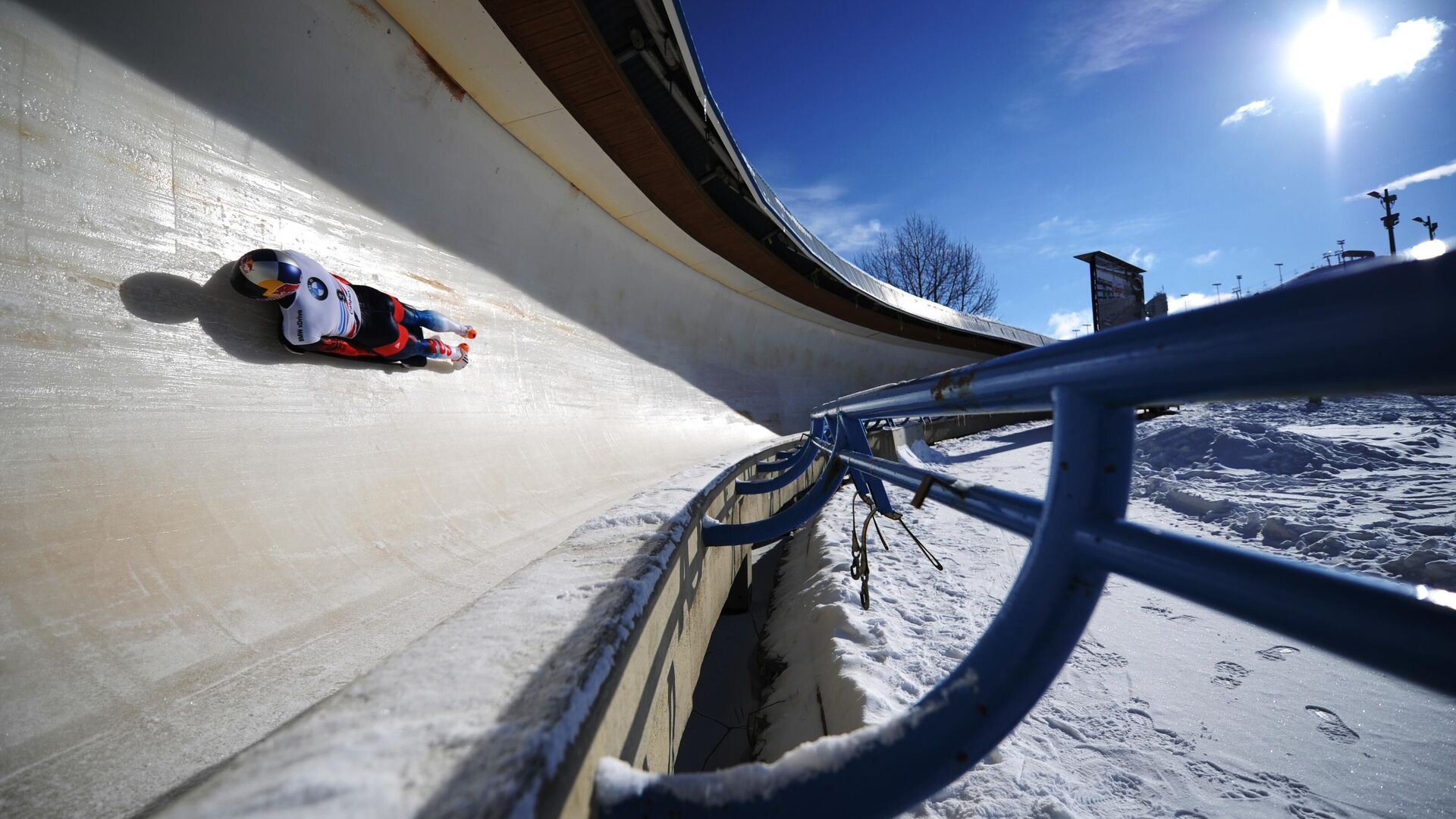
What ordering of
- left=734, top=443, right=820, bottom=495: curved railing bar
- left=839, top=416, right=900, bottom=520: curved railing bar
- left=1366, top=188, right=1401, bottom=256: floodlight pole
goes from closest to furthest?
left=839, top=416, right=900, bottom=520: curved railing bar → left=734, top=443, right=820, bottom=495: curved railing bar → left=1366, top=188, right=1401, bottom=256: floodlight pole

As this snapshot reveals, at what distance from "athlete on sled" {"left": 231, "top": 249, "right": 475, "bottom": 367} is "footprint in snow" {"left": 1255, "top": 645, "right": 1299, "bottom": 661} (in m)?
3.53

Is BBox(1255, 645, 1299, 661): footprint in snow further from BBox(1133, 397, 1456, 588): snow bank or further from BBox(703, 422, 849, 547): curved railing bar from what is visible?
BBox(703, 422, 849, 547): curved railing bar

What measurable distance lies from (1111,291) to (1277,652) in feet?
39.4

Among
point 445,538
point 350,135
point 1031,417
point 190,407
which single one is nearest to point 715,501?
point 445,538

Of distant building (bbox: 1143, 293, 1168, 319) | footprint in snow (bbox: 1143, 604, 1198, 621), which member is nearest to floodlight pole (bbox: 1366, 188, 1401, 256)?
distant building (bbox: 1143, 293, 1168, 319)

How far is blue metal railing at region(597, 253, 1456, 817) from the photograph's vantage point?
1.27 ft

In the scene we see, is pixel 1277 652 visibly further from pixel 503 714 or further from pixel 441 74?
pixel 441 74

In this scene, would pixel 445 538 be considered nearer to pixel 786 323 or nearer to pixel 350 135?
pixel 350 135

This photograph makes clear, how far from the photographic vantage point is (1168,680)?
181 centimetres

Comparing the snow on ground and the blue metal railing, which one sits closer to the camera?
the blue metal railing

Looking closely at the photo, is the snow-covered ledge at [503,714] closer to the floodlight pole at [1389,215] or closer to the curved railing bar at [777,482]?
the curved railing bar at [777,482]

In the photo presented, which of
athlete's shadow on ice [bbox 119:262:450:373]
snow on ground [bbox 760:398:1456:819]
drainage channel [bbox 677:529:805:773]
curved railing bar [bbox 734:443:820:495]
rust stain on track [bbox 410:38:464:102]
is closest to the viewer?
snow on ground [bbox 760:398:1456:819]

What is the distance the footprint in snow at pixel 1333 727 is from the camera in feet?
4.93

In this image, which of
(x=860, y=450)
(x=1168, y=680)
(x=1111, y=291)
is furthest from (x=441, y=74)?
(x=1111, y=291)
